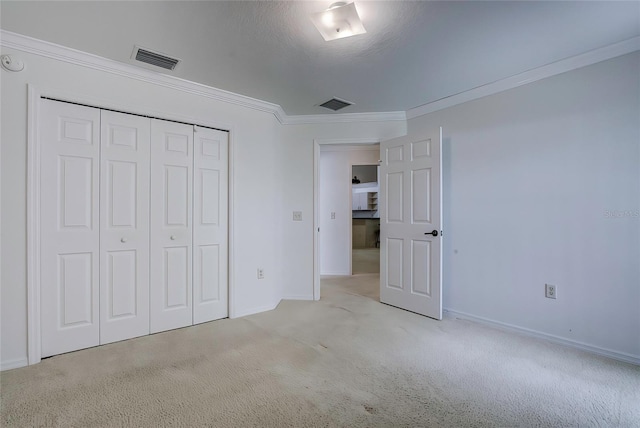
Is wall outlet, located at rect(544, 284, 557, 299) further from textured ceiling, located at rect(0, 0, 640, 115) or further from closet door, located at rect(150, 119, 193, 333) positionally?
A: closet door, located at rect(150, 119, 193, 333)

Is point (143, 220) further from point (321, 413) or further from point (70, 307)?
point (321, 413)

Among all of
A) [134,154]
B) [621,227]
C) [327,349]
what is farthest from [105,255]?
[621,227]

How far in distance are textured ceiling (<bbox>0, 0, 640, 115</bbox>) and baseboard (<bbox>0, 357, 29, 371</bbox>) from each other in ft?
7.59

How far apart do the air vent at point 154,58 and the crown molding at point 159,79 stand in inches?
6.7

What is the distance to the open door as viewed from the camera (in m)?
3.04

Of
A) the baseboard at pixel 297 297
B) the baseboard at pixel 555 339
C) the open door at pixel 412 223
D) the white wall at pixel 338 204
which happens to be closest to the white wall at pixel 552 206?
the baseboard at pixel 555 339

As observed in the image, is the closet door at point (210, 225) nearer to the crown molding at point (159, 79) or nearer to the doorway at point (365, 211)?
the crown molding at point (159, 79)

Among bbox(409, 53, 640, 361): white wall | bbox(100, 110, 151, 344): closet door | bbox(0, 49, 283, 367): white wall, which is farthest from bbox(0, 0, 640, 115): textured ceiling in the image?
bbox(100, 110, 151, 344): closet door

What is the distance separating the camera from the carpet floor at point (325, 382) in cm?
157

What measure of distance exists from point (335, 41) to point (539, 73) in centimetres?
189

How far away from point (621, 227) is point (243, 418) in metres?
2.97

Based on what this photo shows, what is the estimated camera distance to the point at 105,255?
243 centimetres

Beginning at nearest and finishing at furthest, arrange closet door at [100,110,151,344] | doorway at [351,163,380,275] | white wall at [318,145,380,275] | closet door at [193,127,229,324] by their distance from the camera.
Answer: closet door at [100,110,151,344]
closet door at [193,127,229,324]
white wall at [318,145,380,275]
doorway at [351,163,380,275]

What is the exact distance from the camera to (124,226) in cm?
252
